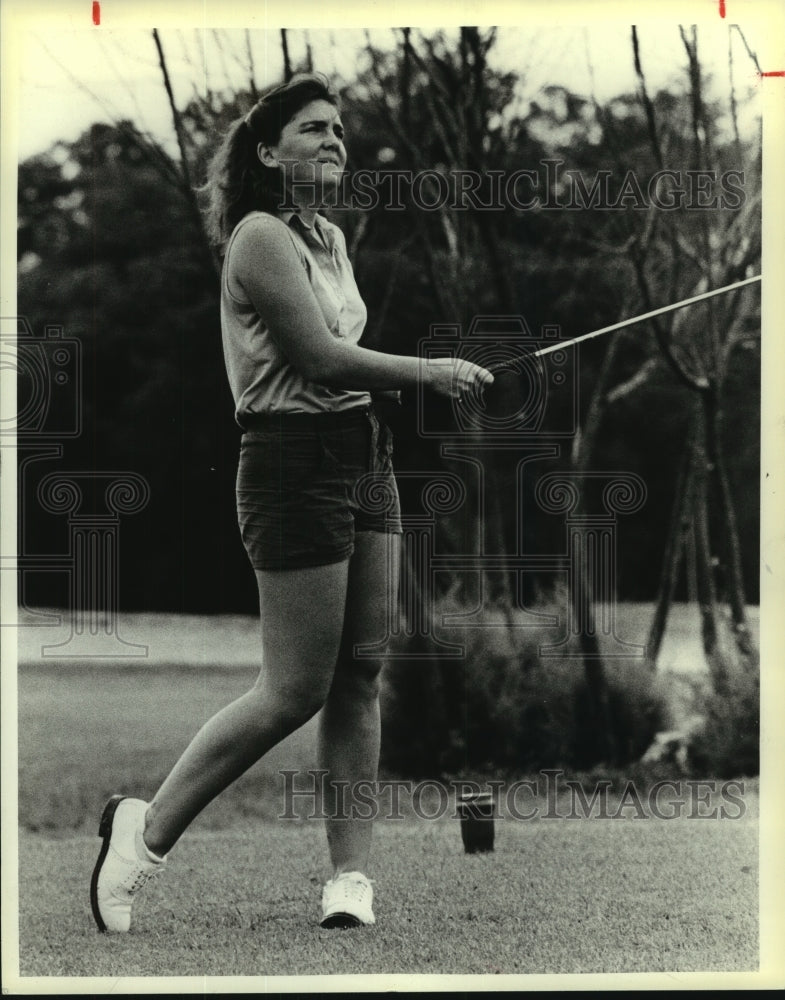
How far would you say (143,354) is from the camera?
177 inches

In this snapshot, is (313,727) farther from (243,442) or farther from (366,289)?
(366,289)

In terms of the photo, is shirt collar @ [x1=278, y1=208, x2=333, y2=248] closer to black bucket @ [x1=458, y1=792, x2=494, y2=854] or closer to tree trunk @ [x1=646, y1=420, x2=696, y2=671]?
tree trunk @ [x1=646, y1=420, x2=696, y2=671]

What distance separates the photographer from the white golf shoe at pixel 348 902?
445 centimetres

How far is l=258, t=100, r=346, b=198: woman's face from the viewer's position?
14.4 ft

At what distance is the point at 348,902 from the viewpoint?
14.6 feet

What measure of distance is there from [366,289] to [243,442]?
49 centimetres

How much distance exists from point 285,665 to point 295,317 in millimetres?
825

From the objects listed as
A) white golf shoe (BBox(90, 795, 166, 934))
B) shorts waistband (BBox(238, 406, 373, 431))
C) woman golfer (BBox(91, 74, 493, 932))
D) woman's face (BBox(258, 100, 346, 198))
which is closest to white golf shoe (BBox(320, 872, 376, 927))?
woman golfer (BBox(91, 74, 493, 932))

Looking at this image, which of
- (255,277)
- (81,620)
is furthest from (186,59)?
(81,620)

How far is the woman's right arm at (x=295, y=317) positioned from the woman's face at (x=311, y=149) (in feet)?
0.47
